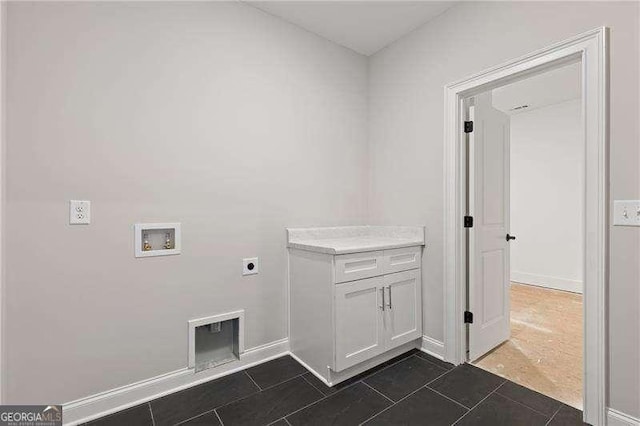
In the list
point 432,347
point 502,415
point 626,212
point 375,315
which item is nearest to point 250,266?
point 375,315

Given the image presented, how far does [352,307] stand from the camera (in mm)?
1890

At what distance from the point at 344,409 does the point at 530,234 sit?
4.50 m

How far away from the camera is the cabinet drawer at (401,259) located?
2.09 metres

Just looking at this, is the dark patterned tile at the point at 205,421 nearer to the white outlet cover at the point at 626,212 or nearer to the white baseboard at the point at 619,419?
the white baseboard at the point at 619,419

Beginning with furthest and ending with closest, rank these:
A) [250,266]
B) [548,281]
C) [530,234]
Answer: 1. [530,234]
2. [548,281]
3. [250,266]

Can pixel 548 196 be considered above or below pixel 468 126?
below

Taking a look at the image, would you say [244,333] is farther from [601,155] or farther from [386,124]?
[601,155]

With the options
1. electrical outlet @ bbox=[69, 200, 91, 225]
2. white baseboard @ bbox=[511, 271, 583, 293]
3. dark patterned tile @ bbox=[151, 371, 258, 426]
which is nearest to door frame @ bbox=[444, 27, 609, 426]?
dark patterned tile @ bbox=[151, 371, 258, 426]

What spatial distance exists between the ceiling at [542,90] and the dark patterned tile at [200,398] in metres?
3.81

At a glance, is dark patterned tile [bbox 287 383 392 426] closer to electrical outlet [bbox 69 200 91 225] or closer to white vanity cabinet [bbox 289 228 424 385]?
white vanity cabinet [bbox 289 228 424 385]

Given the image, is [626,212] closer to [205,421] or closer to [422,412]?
[422,412]

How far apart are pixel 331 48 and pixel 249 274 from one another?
87.4 inches

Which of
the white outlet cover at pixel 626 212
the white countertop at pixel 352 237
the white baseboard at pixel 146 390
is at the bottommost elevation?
the white baseboard at pixel 146 390

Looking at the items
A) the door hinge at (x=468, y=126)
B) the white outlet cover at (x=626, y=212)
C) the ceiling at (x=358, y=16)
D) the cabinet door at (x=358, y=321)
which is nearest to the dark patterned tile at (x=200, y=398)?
the cabinet door at (x=358, y=321)
